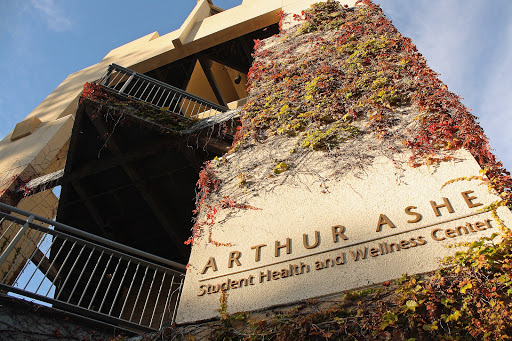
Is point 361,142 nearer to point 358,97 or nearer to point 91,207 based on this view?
point 358,97

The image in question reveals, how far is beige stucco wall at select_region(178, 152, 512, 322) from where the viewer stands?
410cm

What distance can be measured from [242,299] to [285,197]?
5.18 feet

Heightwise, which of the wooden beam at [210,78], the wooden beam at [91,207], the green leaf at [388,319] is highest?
the wooden beam at [210,78]

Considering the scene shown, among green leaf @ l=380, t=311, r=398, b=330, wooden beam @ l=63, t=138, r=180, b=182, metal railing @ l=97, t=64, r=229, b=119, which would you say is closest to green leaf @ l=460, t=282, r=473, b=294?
green leaf @ l=380, t=311, r=398, b=330

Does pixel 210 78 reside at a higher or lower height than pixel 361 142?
higher

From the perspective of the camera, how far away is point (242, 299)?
4.34 m

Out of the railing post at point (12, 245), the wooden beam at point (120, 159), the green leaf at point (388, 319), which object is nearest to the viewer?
the green leaf at point (388, 319)

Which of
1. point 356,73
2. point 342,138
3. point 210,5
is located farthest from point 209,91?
point 342,138

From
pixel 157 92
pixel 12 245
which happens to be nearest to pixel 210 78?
pixel 157 92

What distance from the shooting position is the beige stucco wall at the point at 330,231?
4.10m

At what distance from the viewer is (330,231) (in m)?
4.66

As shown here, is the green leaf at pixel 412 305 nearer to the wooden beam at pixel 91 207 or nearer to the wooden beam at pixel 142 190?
the wooden beam at pixel 142 190

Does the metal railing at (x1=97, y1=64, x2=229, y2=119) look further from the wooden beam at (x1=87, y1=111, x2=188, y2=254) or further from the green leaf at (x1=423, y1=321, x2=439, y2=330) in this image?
the green leaf at (x1=423, y1=321, x2=439, y2=330)

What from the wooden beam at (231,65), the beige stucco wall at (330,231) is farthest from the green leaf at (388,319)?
the wooden beam at (231,65)
